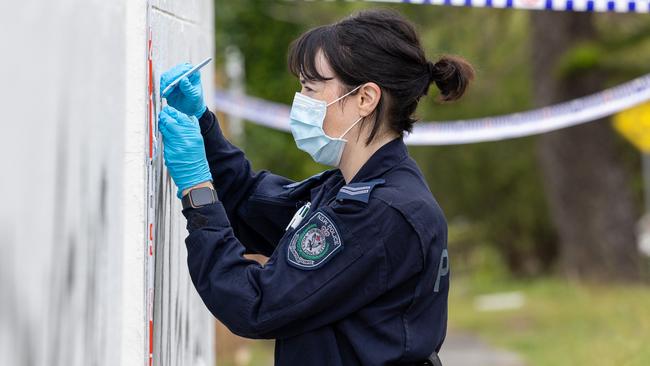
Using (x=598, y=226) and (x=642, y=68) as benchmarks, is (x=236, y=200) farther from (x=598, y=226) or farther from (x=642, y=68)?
(x=598, y=226)

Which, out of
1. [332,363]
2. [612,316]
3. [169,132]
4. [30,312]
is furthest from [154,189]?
[612,316]

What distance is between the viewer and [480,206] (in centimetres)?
2684

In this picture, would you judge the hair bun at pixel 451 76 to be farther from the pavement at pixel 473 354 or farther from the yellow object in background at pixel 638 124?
the yellow object in background at pixel 638 124

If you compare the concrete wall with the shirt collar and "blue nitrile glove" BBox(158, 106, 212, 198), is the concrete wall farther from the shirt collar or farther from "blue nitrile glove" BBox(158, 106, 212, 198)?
the shirt collar

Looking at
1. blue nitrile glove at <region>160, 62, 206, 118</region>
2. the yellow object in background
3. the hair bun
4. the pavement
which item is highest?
the yellow object in background

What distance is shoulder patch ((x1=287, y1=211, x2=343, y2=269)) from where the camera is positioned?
2.75 meters

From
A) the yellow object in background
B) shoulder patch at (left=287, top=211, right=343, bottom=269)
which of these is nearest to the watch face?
shoulder patch at (left=287, top=211, right=343, bottom=269)

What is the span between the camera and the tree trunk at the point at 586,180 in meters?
15.2

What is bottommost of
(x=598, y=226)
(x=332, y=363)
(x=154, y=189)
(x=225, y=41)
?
(x=332, y=363)

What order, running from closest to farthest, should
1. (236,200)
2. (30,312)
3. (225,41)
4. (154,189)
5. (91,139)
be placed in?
(30,312), (91,139), (154,189), (236,200), (225,41)

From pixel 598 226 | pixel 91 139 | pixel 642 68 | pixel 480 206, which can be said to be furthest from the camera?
pixel 480 206

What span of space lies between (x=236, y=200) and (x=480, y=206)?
23.7m

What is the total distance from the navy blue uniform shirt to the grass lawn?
6.23 m

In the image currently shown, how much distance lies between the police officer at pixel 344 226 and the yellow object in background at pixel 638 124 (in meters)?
8.47
